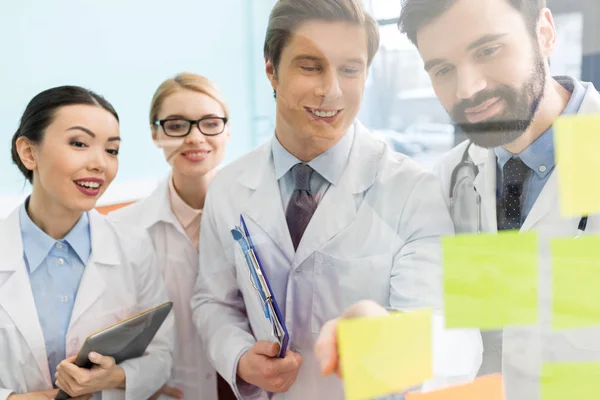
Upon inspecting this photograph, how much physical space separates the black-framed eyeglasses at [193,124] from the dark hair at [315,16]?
16cm

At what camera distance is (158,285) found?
0.99 metres

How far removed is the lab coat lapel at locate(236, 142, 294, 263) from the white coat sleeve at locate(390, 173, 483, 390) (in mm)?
184

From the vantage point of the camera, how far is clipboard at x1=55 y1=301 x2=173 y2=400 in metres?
0.90

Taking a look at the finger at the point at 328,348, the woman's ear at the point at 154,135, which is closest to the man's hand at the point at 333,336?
the finger at the point at 328,348

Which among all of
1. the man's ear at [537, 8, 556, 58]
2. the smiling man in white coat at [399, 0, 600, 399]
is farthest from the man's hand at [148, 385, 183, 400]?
the man's ear at [537, 8, 556, 58]

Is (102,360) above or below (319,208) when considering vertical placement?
below

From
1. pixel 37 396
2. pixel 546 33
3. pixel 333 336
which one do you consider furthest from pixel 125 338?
pixel 546 33

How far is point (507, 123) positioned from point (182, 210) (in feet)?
1.89

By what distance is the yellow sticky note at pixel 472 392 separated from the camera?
32.3 inches

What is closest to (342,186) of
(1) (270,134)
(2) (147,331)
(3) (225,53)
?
(1) (270,134)

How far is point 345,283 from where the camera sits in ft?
2.79

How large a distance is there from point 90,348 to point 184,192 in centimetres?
31

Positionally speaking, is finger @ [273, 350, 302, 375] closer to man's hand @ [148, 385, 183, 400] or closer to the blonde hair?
man's hand @ [148, 385, 183, 400]

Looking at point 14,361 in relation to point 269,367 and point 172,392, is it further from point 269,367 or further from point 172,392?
point 269,367
